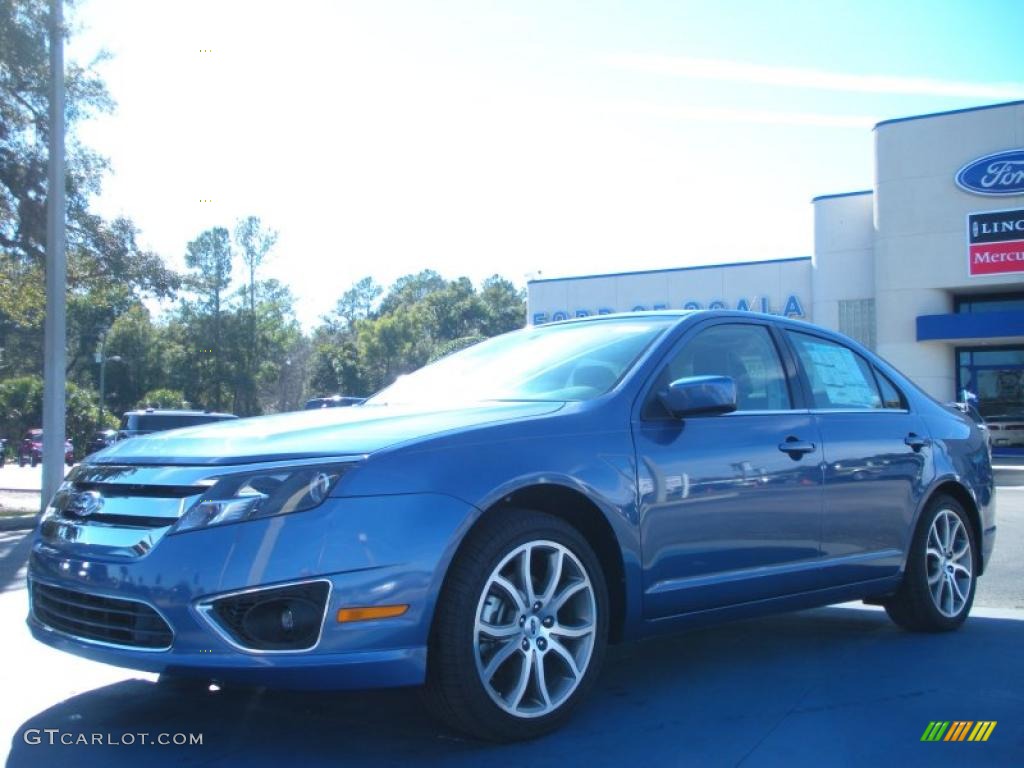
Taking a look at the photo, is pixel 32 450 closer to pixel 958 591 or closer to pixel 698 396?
pixel 958 591

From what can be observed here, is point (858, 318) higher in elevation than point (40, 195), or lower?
lower

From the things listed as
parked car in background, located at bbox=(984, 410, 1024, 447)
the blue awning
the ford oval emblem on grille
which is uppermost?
the blue awning

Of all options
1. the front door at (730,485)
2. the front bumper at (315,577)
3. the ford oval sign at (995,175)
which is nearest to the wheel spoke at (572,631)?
the front door at (730,485)

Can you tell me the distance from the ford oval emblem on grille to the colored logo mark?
3113 mm

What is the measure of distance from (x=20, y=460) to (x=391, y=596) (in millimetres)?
45672

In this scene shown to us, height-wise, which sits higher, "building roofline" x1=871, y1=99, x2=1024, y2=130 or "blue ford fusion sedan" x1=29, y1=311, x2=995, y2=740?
"building roofline" x1=871, y1=99, x2=1024, y2=130

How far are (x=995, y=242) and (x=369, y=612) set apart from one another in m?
30.2

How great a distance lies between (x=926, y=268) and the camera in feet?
100

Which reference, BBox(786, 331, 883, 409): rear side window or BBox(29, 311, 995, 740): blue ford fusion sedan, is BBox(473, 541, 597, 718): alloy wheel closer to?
BBox(29, 311, 995, 740): blue ford fusion sedan

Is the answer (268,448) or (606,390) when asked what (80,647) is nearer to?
(268,448)

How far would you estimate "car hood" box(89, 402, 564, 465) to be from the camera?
3531 millimetres

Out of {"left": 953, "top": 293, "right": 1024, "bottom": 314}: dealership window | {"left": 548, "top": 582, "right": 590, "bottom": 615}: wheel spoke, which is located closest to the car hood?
{"left": 548, "top": 582, "right": 590, "bottom": 615}: wheel spoke

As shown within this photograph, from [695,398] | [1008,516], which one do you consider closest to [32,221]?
[1008,516]

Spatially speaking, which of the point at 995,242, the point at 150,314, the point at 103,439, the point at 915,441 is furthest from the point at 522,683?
the point at 150,314
